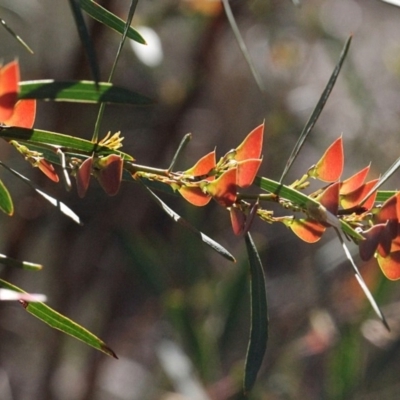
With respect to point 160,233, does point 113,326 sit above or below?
below

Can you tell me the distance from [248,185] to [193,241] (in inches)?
24.3

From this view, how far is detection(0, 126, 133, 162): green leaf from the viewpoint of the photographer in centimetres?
29

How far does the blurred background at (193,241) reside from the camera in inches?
35.9

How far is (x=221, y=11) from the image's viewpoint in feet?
3.64

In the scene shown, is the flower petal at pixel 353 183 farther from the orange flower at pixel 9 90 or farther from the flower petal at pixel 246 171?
the orange flower at pixel 9 90

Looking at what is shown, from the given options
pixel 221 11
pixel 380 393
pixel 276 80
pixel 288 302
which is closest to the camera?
pixel 380 393

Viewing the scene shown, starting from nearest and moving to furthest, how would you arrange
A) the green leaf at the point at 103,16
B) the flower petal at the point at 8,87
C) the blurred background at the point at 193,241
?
the flower petal at the point at 8,87 → the green leaf at the point at 103,16 → the blurred background at the point at 193,241

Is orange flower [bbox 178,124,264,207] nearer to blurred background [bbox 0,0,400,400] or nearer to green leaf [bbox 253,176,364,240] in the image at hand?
green leaf [bbox 253,176,364,240]

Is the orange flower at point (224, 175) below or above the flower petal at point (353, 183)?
below

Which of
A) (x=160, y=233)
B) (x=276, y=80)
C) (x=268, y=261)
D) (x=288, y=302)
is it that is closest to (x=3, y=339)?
(x=160, y=233)

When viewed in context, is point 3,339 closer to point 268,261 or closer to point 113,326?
point 113,326

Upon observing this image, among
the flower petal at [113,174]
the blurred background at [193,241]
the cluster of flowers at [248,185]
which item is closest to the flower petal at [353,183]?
the cluster of flowers at [248,185]

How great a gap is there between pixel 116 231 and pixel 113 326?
66cm

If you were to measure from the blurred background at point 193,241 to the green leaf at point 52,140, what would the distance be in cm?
51
